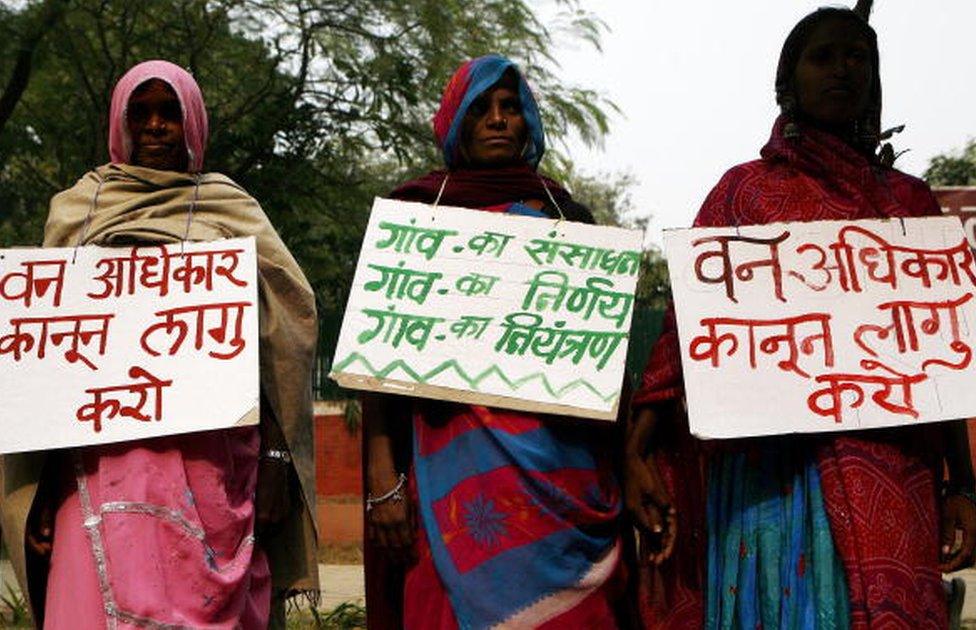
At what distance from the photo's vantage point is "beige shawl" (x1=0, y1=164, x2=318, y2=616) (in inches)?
142

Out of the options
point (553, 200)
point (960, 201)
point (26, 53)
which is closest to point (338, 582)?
point (26, 53)

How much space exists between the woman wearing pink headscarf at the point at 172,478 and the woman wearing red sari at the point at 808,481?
93 cm

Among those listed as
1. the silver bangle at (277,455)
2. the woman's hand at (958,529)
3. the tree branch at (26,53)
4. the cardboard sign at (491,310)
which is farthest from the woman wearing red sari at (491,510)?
the tree branch at (26,53)

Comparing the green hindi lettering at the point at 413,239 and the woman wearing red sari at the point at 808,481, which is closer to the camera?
the woman wearing red sari at the point at 808,481

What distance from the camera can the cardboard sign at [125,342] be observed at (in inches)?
130

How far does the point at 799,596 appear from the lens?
3.24m

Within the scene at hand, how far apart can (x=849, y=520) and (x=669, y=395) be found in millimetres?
528

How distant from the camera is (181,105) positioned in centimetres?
373

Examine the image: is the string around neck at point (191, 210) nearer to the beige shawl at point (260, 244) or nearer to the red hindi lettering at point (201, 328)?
the beige shawl at point (260, 244)

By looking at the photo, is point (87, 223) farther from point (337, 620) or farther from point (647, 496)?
point (337, 620)

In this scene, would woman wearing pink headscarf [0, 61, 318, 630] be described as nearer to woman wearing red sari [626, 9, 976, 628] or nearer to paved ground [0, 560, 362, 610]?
woman wearing red sari [626, 9, 976, 628]

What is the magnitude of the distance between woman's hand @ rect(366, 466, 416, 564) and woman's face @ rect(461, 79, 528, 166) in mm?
852

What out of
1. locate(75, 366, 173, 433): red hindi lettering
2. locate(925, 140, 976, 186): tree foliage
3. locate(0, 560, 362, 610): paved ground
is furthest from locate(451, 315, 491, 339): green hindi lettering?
locate(925, 140, 976, 186): tree foliage

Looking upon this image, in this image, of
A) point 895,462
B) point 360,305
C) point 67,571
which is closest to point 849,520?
point 895,462
